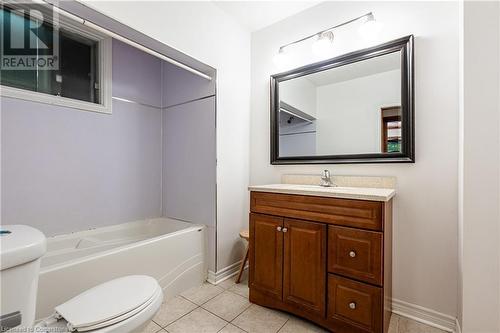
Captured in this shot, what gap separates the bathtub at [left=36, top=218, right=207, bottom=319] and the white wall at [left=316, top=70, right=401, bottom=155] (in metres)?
1.44

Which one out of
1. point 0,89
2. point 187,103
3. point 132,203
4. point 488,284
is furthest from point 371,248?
Answer: point 0,89

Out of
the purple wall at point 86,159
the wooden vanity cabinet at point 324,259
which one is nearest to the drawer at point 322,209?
the wooden vanity cabinet at point 324,259

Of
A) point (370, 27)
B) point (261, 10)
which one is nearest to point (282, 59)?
point (261, 10)

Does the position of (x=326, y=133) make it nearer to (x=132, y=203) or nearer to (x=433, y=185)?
(x=433, y=185)

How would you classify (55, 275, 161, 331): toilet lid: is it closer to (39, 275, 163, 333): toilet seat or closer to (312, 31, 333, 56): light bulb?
(39, 275, 163, 333): toilet seat

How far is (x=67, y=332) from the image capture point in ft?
2.96

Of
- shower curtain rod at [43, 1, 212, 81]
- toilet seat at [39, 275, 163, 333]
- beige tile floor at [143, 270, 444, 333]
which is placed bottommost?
beige tile floor at [143, 270, 444, 333]

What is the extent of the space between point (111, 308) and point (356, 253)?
Result: 4.19ft

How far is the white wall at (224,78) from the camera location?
1696 mm

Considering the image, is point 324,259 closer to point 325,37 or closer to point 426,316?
point 426,316

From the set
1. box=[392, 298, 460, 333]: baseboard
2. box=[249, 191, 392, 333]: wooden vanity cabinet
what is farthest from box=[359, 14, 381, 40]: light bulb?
box=[392, 298, 460, 333]: baseboard

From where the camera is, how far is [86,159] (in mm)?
2066

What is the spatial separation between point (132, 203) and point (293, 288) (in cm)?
183

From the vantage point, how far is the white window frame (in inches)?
72.4
